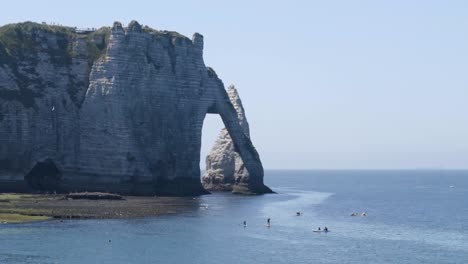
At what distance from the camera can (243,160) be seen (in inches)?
6663

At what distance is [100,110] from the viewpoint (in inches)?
5950

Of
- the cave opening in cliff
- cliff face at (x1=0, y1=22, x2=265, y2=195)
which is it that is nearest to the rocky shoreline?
the cave opening in cliff

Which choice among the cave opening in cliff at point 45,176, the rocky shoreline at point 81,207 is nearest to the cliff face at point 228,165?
the rocky shoreline at point 81,207

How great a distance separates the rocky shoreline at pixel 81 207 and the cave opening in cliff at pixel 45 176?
8.68m

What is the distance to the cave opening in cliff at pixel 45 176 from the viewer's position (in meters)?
146

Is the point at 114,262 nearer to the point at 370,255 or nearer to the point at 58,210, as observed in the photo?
the point at 370,255

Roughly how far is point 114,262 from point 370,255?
25324 mm

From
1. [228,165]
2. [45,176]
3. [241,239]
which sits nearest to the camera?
[241,239]

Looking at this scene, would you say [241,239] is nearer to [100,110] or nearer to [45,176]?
[100,110]

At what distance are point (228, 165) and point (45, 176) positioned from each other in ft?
142

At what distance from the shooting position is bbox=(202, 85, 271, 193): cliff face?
567 ft

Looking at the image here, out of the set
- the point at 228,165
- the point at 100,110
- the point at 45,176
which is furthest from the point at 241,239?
the point at 228,165

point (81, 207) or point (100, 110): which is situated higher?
point (100, 110)

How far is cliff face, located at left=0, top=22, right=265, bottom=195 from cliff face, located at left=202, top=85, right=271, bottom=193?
1541 cm
